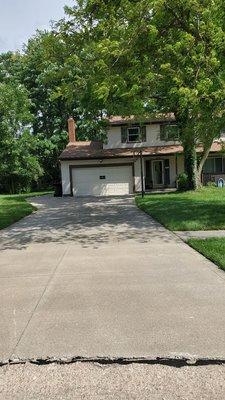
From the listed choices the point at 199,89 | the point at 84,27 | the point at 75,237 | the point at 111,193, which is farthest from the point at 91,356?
the point at 111,193

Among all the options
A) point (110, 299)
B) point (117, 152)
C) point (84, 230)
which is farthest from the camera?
point (117, 152)

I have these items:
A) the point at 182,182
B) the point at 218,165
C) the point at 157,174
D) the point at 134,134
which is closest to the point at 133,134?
the point at 134,134

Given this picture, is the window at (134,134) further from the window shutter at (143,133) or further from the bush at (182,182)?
the bush at (182,182)

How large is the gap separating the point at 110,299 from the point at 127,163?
25695 mm

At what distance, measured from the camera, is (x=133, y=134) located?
3234 cm

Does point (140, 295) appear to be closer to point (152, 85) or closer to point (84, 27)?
point (152, 85)

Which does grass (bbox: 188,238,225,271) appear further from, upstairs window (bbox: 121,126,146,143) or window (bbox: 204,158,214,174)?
window (bbox: 204,158,214,174)

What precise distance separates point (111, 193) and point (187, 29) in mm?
19094

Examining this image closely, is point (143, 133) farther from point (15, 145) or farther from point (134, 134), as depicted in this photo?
point (15, 145)

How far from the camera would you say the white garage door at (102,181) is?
3153 centimetres

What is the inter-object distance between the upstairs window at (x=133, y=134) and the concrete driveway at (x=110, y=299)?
71.5 feet

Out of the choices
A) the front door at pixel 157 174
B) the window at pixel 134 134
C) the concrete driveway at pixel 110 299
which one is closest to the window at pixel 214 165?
the front door at pixel 157 174

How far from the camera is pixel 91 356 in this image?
416 cm

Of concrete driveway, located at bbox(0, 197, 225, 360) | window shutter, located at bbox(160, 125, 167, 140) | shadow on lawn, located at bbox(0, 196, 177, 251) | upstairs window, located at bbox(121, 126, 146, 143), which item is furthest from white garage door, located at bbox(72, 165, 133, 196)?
concrete driveway, located at bbox(0, 197, 225, 360)
